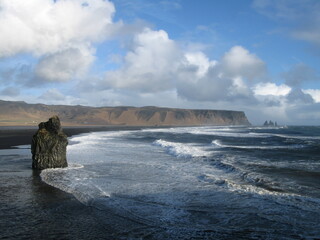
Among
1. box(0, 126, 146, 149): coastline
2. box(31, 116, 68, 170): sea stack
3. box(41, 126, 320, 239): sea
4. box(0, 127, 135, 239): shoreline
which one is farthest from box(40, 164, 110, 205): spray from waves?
box(0, 126, 146, 149): coastline

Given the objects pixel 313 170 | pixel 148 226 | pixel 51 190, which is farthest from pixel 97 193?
pixel 313 170

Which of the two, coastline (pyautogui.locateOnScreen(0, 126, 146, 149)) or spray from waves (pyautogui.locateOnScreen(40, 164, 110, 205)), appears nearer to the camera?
spray from waves (pyautogui.locateOnScreen(40, 164, 110, 205))

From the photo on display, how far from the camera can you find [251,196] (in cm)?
1009

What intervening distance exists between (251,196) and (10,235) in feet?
24.8

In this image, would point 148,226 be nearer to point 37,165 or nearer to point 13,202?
point 13,202

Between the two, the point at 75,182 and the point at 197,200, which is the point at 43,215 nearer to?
the point at 75,182

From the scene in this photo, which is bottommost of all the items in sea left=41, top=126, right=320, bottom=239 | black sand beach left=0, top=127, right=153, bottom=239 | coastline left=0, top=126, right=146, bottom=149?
sea left=41, top=126, right=320, bottom=239

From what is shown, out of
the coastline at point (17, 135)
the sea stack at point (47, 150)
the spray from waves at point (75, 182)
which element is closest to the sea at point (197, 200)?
the spray from waves at point (75, 182)

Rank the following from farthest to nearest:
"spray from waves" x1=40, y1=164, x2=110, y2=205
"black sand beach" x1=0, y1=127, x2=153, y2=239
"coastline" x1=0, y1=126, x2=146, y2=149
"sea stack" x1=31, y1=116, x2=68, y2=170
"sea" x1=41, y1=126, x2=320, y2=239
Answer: "coastline" x1=0, y1=126, x2=146, y2=149, "sea stack" x1=31, y1=116, x2=68, y2=170, "spray from waves" x1=40, y1=164, x2=110, y2=205, "sea" x1=41, y1=126, x2=320, y2=239, "black sand beach" x1=0, y1=127, x2=153, y2=239

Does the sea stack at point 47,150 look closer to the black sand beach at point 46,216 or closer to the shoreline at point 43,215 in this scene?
the shoreline at point 43,215

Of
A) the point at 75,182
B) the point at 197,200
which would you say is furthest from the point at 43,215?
the point at 197,200

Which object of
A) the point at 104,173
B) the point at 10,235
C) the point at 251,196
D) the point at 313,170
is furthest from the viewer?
the point at 313,170

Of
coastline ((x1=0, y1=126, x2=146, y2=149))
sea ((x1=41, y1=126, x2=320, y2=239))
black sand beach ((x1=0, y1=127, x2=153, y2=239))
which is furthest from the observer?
coastline ((x1=0, y1=126, x2=146, y2=149))

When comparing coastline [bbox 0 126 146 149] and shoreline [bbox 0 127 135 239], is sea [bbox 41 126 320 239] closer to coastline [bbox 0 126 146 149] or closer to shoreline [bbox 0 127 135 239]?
shoreline [bbox 0 127 135 239]
